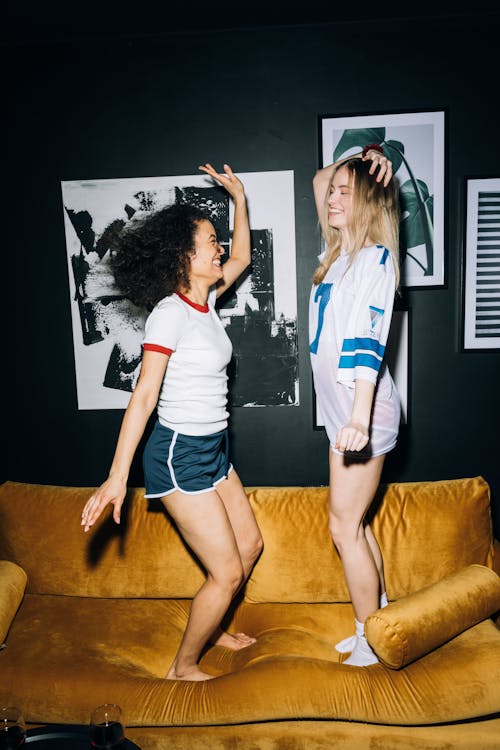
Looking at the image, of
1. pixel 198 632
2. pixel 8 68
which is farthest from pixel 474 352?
pixel 8 68

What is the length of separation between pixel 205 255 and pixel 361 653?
1686mm

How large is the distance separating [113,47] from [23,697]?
2.90 metres

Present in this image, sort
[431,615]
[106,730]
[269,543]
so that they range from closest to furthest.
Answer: [106,730], [431,615], [269,543]

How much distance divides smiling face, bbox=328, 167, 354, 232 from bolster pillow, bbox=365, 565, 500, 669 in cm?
142

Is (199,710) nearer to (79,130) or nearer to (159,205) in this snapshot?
(159,205)

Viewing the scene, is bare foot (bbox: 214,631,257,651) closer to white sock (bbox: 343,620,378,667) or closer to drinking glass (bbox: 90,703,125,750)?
white sock (bbox: 343,620,378,667)

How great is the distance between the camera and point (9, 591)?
2.47 meters

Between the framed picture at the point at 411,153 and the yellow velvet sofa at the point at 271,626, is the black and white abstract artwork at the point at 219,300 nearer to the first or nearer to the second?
the framed picture at the point at 411,153

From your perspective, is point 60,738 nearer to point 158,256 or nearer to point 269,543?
point 269,543

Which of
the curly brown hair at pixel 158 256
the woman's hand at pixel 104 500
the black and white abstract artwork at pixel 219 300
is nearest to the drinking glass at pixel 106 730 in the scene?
the woman's hand at pixel 104 500

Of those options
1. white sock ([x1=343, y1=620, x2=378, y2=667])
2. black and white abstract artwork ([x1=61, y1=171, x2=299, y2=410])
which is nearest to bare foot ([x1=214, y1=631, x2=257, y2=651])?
white sock ([x1=343, y1=620, x2=378, y2=667])

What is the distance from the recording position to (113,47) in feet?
9.25

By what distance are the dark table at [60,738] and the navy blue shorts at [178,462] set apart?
82cm

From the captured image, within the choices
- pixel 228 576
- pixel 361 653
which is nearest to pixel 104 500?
pixel 228 576
